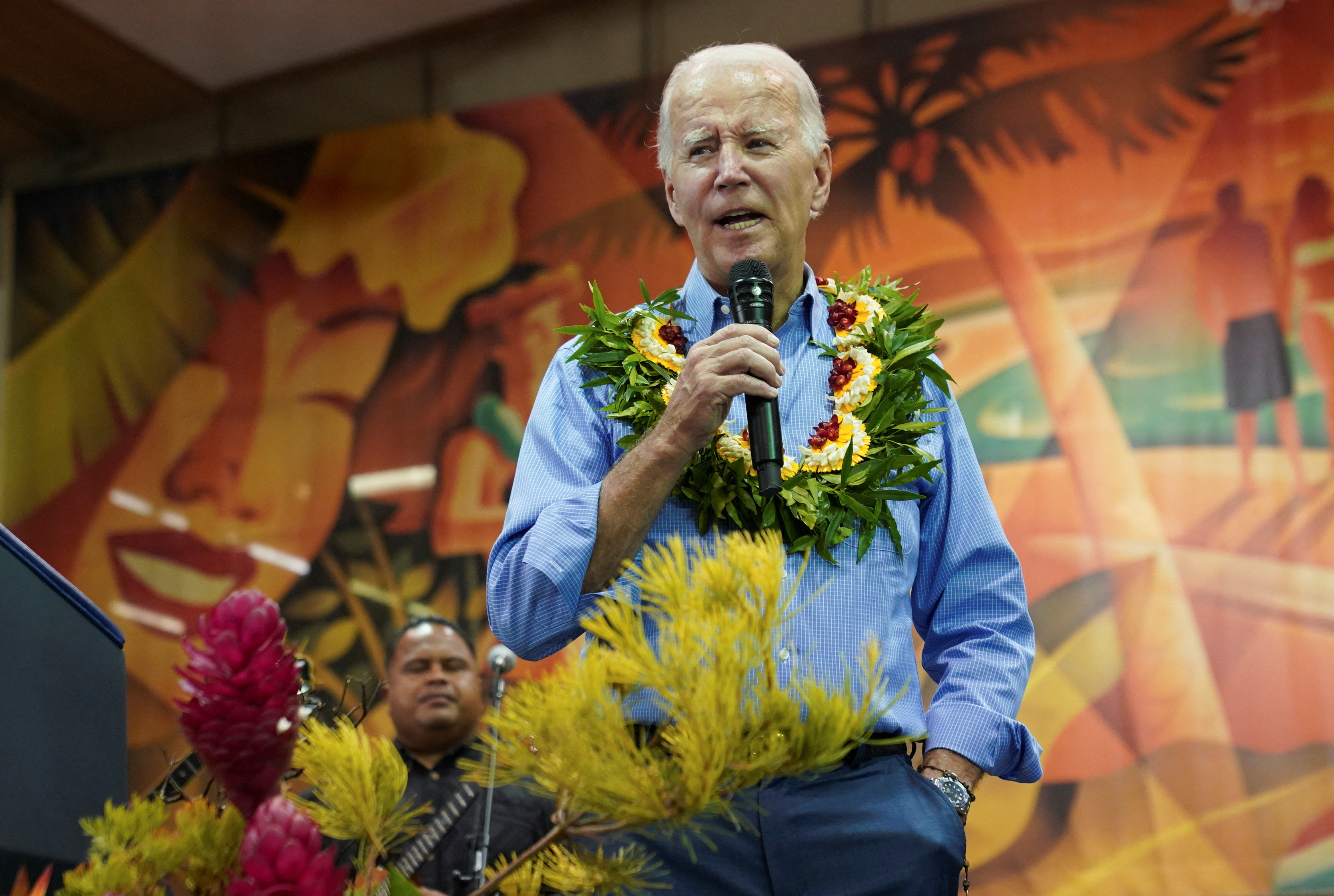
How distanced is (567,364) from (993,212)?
3.62m

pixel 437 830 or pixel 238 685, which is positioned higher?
pixel 238 685

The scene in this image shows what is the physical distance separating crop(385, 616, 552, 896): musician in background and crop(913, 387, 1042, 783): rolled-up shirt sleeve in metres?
1.68

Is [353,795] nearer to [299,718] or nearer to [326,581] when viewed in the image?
[299,718]

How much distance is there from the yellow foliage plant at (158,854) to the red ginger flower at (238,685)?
82 millimetres

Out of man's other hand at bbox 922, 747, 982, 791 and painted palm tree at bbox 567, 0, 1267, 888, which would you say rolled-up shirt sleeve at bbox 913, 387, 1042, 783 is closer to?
man's other hand at bbox 922, 747, 982, 791

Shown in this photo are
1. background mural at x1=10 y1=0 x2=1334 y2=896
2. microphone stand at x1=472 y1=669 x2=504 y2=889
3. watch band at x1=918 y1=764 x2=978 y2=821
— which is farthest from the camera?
background mural at x1=10 y1=0 x2=1334 y2=896

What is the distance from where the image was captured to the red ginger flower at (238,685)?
0.51m

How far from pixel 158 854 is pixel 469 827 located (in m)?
2.73

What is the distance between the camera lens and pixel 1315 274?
430 cm

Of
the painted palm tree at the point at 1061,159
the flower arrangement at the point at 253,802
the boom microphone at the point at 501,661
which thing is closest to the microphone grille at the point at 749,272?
the flower arrangement at the point at 253,802

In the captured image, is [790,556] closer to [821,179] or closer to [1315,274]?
[821,179]

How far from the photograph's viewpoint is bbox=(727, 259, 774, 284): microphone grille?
1350mm

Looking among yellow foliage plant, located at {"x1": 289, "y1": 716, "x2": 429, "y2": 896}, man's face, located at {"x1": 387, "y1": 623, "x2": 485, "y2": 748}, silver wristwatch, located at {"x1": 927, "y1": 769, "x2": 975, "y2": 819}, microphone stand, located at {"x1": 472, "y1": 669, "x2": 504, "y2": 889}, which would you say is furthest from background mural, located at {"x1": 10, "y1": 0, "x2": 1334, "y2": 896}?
yellow foliage plant, located at {"x1": 289, "y1": 716, "x2": 429, "y2": 896}

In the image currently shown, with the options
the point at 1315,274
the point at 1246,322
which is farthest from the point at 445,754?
the point at 1315,274
